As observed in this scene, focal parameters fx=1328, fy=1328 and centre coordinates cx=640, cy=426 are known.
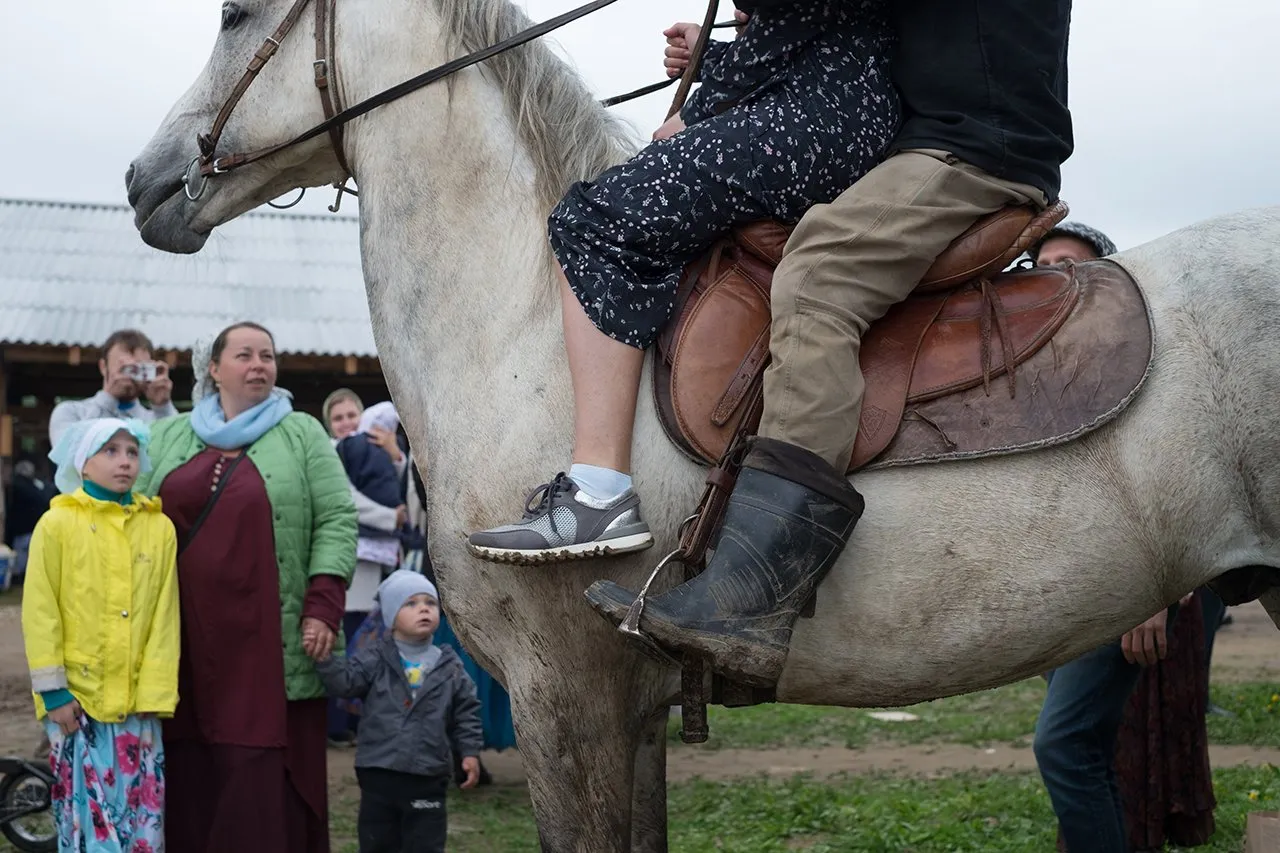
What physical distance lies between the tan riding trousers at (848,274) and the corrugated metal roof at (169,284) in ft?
48.1

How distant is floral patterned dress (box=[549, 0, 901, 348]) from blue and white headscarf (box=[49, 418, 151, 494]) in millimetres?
2656

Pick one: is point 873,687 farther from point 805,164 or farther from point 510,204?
point 510,204

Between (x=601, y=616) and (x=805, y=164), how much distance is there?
1.11 meters

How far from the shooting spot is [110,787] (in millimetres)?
4797

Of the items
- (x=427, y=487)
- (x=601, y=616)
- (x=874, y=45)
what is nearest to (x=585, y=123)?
(x=874, y=45)

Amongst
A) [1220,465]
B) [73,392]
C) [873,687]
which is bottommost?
[873,687]

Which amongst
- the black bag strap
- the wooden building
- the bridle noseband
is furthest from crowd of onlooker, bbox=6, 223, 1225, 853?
the wooden building

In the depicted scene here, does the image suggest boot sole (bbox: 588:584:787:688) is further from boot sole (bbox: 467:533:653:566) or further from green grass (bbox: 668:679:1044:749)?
green grass (bbox: 668:679:1044:749)

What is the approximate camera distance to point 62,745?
4.90 metres

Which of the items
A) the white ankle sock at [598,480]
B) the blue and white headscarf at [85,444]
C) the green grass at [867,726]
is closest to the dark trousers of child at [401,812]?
the blue and white headscarf at [85,444]

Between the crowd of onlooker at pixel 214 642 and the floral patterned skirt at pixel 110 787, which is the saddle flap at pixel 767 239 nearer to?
the crowd of onlooker at pixel 214 642

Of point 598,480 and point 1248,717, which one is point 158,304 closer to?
point 1248,717

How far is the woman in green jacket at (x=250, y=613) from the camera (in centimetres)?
487

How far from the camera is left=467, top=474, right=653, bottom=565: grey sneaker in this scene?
279 cm
